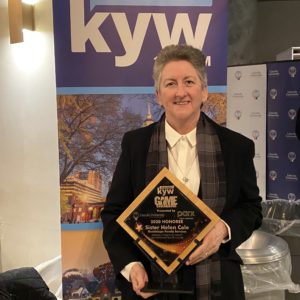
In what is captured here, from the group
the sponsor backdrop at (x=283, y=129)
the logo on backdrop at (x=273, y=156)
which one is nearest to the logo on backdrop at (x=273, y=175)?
the sponsor backdrop at (x=283, y=129)

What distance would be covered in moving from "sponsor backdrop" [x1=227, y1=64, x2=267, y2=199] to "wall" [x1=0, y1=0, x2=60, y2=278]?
10.2ft

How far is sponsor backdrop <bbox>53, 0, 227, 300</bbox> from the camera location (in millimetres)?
1712

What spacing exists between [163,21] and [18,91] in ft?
3.78

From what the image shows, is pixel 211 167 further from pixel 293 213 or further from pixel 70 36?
pixel 293 213

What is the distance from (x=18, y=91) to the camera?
247cm

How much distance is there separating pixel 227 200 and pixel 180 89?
41 centimetres

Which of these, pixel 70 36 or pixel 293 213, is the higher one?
pixel 70 36

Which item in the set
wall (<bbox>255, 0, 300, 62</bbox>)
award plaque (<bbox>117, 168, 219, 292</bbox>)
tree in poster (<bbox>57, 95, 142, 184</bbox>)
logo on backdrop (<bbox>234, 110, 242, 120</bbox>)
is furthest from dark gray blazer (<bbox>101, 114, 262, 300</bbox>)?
wall (<bbox>255, 0, 300, 62</bbox>)

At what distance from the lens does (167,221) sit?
1.28 metres

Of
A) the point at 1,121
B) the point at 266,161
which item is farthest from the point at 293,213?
the point at 1,121

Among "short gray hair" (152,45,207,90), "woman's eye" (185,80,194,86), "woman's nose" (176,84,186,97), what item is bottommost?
"woman's nose" (176,84,186,97)

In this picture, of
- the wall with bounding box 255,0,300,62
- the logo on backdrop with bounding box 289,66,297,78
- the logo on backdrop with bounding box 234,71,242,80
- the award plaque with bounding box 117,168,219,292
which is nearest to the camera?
the award plaque with bounding box 117,168,219,292

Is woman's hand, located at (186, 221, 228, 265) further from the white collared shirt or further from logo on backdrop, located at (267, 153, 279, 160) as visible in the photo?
logo on backdrop, located at (267, 153, 279, 160)

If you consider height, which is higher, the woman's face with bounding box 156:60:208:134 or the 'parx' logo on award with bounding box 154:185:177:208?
the woman's face with bounding box 156:60:208:134
